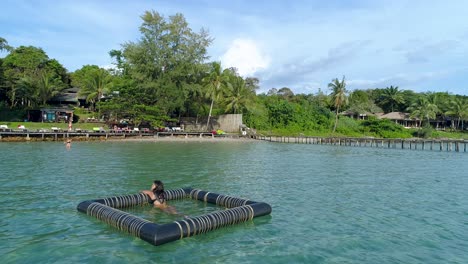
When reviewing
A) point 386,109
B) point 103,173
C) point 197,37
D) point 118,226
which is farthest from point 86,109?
point 386,109

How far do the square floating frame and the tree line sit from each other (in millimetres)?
39510

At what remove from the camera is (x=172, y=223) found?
1041 cm

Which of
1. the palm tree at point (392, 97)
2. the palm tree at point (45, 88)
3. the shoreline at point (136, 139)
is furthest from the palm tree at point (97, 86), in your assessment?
the palm tree at point (392, 97)

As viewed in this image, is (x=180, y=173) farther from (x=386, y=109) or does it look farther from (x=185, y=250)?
(x=386, y=109)

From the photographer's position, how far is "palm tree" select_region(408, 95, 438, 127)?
78.7 m

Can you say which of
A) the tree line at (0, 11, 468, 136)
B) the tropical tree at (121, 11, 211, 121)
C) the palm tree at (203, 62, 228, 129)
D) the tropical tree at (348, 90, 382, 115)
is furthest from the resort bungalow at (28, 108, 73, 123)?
the tropical tree at (348, 90, 382, 115)

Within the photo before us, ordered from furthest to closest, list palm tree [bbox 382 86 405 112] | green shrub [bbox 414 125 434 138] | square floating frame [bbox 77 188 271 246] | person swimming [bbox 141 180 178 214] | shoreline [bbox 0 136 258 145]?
palm tree [bbox 382 86 405 112] < green shrub [bbox 414 125 434 138] < shoreline [bbox 0 136 258 145] < person swimming [bbox 141 180 178 214] < square floating frame [bbox 77 188 271 246]

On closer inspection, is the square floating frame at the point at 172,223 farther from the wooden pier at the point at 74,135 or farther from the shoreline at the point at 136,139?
the wooden pier at the point at 74,135

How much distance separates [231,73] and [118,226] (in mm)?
59778

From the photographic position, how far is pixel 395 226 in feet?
40.8

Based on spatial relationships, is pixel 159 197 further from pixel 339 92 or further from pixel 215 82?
pixel 339 92

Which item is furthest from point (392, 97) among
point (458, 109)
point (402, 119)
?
point (458, 109)

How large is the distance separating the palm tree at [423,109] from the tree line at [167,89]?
19 cm

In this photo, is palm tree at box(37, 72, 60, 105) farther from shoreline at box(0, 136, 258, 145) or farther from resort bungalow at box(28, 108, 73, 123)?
shoreline at box(0, 136, 258, 145)
